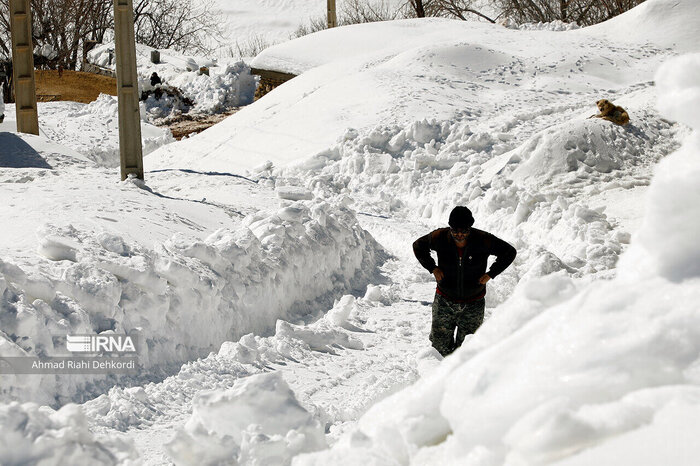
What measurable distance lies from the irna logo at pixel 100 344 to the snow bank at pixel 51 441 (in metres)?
1.98

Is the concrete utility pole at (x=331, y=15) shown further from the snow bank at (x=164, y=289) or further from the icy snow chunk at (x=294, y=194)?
the snow bank at (x=164, y=289)

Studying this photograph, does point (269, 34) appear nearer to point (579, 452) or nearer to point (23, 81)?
point (23, 81)

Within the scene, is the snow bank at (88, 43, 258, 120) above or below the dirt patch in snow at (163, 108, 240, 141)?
above

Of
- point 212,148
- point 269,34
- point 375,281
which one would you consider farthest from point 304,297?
point 269,34

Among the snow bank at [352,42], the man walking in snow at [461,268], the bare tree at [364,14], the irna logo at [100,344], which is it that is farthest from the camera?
the bare tree at [364,14]

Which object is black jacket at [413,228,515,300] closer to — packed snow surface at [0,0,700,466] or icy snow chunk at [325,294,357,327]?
packed snow surface at [0,0,700,466]

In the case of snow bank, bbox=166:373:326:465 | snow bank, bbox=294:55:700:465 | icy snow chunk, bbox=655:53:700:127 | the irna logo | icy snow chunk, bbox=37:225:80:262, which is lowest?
the irna logo

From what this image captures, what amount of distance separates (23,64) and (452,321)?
375 inches

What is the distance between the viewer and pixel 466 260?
558 centimetres

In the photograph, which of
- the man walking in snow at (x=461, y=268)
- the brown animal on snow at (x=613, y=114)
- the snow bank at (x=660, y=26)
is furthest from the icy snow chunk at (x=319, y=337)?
the snow bank at (x=660, y=26)

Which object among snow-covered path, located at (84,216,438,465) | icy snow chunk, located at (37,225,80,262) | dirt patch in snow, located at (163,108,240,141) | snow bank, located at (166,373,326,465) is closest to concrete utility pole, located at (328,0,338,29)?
dirt patch in snow, located at (163,108,240,141)

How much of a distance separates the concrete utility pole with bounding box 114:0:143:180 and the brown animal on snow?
6.50 m

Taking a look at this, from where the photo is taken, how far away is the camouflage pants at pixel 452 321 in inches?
223

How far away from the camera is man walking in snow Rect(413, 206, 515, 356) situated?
219 inches
